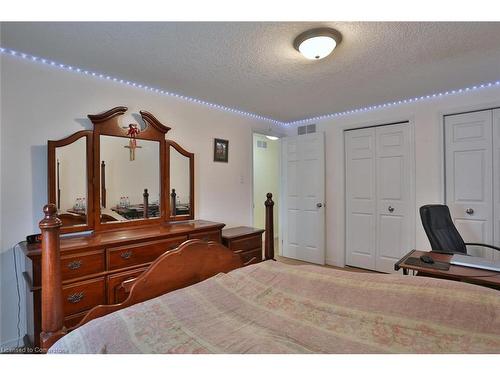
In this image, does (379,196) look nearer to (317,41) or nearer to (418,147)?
(418,147)

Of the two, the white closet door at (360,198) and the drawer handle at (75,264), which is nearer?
the drawer handle at (75,264)

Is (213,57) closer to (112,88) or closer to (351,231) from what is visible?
(112,88)

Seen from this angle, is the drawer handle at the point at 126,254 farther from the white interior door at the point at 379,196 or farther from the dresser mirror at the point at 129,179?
the white interior door at the point at 379,196

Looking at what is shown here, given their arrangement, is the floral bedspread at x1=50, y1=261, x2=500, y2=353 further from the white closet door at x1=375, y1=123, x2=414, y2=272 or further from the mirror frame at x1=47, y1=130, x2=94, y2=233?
the white closet door at x1=375, y1=123, x2=414, y2=272

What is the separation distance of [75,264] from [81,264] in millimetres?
37

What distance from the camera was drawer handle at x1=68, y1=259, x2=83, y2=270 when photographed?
69.3 inches

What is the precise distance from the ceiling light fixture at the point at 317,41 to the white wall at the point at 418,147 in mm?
1958

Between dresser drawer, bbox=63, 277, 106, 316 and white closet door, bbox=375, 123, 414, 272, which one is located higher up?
white closet door, bbox=375, 123, 414, 272

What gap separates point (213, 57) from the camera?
2029 millimetres

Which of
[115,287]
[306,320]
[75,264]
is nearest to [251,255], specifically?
[115,287]

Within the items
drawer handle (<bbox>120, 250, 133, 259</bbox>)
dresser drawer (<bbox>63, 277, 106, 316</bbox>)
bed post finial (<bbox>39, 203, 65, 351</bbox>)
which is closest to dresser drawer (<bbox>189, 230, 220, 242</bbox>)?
drawer handle (<bbox>120, 250, 133, 259</bbox>)

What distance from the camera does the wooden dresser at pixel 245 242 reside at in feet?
9.19

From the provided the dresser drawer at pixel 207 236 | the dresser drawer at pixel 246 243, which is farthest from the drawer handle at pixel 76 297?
the dresser drawer at pixel 246 243

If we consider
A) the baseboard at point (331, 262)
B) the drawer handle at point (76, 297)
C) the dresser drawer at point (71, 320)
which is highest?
the drawer handle at point (76, 297)
